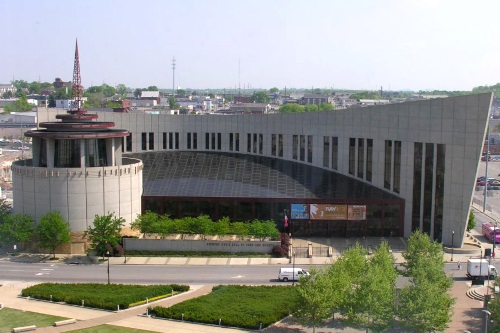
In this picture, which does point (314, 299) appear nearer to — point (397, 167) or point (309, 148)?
point (397, 167)

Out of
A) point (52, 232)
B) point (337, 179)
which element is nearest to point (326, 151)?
point (337, 179)

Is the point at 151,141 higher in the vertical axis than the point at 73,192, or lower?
higher

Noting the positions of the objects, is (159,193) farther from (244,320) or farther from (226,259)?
(244,320)

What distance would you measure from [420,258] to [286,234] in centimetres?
2677

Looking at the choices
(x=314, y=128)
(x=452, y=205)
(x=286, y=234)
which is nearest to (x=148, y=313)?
(x=286, y=234)

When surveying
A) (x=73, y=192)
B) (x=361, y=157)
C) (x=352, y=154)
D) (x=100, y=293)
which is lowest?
(x=100, y=293)

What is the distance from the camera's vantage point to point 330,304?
157 feet

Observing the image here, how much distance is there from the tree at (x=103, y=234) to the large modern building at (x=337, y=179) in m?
3.63

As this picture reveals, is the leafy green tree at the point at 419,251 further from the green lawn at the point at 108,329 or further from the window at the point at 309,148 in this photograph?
the window at the point at 309,148

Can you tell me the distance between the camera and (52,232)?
72.4 meters

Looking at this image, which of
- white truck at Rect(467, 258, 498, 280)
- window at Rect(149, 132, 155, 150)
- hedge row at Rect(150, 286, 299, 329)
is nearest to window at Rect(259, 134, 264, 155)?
window at Rect(149, 132, 155, 150)

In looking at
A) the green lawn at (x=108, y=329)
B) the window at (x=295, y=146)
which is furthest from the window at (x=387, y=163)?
the green lawn at (x=108, y=329)

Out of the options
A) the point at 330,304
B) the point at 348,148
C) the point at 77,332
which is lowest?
the point at 77,332

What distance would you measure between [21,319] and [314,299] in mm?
24793
